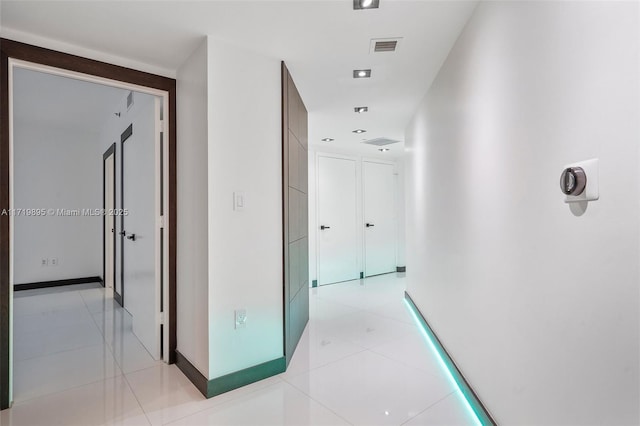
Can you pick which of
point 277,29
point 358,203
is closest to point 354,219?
point 358,203

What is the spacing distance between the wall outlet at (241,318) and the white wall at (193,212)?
0.69 ft

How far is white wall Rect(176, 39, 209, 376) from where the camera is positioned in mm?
2348

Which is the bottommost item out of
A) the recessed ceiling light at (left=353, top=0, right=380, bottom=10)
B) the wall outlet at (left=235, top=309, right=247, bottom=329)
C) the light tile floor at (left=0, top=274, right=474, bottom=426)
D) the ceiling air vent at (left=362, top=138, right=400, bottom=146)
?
the light tile floor at (left=0, top=274, right=474, bottom=426)

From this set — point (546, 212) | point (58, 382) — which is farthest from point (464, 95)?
point (58, 382)

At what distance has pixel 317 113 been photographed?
13.2 ft

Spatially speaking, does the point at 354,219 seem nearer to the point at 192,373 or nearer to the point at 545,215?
the point at 192,373

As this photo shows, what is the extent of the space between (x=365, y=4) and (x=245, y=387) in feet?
8.46

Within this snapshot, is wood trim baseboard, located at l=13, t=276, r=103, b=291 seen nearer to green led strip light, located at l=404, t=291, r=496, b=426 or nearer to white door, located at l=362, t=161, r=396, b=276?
white door, located at l=362, t=161, r=396, b=276

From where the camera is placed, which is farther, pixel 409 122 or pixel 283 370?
pixel 409 122

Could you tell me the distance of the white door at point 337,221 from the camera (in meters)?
5.84

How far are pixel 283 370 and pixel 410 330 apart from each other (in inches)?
61.2

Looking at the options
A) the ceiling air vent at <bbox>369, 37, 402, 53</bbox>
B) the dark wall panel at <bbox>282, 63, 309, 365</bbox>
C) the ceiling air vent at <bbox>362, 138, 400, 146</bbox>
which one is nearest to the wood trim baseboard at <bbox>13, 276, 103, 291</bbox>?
the dark wall panel at <bbox>282, 63, 309, 365</bbox>

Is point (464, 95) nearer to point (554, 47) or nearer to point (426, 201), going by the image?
point (554, 47)

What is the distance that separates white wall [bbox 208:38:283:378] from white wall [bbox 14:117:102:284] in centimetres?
482
